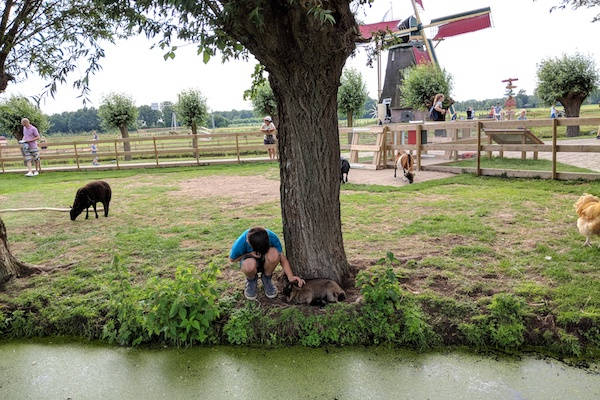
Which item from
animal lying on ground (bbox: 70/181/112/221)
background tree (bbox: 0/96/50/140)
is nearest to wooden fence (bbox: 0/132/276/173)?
background tree (bbox: 0/96/50/140)

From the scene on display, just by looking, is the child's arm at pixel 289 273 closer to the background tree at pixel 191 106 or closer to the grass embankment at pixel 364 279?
the grass embankment at pixel 364 279

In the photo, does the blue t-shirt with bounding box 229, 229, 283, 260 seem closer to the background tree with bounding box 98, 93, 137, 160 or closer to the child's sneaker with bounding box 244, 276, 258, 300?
the child's sneaker with bounding box 244, 276, 258, 300

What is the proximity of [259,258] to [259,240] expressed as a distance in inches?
7.7

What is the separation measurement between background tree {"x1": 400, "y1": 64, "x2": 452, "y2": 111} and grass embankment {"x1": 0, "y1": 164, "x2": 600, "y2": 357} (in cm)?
1859

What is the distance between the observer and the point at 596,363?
2.94 metres

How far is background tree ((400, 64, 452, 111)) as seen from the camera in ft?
83.0

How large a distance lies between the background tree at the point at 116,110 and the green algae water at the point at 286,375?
81.6 feet

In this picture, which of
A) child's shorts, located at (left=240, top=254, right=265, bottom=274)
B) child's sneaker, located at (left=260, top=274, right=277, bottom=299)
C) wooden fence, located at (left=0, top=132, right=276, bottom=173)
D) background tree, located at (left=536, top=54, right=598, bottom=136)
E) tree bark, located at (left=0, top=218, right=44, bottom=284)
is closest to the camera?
child's shorts, located at (left=240, top=254, right=265, bottom=274)

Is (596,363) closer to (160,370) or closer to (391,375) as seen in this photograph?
(391,375)

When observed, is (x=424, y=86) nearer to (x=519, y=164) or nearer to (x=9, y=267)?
(x=519, y=164)

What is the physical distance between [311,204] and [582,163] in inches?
370

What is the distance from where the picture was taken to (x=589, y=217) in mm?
4570

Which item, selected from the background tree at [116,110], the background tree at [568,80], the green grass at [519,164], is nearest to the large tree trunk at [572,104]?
the background tree at [568,80]

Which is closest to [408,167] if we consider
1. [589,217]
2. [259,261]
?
[589,217]
